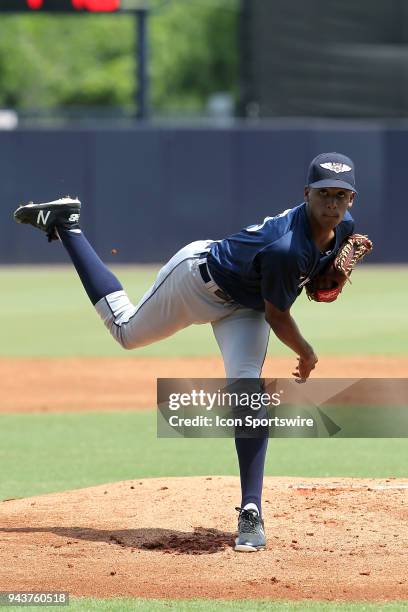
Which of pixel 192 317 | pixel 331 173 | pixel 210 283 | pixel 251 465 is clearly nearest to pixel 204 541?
pixel 251 465

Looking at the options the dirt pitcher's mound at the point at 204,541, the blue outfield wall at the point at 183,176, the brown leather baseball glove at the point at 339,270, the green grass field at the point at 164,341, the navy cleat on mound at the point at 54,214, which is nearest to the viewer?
the dirt pitcher's mound at the point at 204,541

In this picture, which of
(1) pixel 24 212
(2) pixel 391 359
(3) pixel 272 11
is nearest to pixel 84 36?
(3) pixel 272 11

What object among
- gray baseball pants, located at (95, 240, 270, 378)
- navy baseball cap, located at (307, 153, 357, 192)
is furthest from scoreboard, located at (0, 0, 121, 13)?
navy baseball cap, located at (307, 153, 357, 192)

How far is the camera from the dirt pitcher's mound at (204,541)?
4207 mm

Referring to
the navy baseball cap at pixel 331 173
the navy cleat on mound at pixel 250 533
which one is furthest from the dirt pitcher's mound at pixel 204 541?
the navy baseball cap at pixel 331 173

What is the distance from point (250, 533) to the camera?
4.66m

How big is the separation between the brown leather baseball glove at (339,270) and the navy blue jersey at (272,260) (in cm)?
3

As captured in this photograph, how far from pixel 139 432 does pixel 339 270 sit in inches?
137

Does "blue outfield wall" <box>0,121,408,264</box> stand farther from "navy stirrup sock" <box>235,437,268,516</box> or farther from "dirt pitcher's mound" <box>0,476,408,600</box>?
"navy stirrup sock" <box>235,437,268,516</box>

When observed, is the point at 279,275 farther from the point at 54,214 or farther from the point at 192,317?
the point at 54,214

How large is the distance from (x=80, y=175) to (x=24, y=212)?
15.1 meters

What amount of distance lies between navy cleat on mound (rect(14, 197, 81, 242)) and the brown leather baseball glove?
116 centimetres

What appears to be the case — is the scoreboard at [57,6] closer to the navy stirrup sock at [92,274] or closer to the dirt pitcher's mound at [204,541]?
the dirt pitcher's mound at [204,541]

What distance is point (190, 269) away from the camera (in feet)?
16.1
